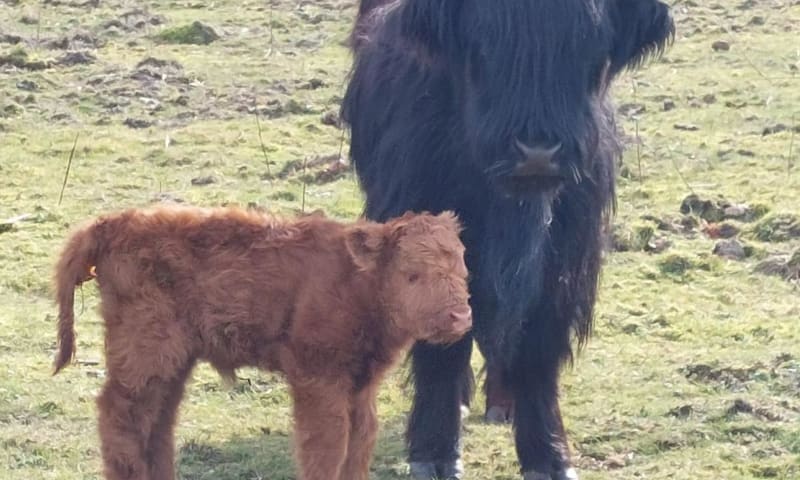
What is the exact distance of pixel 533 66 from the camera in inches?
184

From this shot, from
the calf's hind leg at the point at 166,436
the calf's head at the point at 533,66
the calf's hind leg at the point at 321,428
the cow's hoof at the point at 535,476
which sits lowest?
the cow's hoof at the point at 535,476

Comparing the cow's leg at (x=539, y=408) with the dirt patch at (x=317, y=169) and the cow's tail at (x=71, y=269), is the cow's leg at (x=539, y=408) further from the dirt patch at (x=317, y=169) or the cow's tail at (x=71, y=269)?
the dirt patch at (x=317, y=169)

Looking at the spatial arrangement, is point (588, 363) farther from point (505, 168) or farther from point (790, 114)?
point (790, 114)

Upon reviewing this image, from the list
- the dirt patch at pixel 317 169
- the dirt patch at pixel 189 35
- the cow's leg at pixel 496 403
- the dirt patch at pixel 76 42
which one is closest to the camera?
the cow's leg at pixel 496 403

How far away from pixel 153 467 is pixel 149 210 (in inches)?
26.2

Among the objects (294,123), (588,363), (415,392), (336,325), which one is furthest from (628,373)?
(294,123)

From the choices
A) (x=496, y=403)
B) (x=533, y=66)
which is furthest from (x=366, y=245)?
(x=496, y=403)

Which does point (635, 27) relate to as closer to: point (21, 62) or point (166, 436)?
point (166, 436)

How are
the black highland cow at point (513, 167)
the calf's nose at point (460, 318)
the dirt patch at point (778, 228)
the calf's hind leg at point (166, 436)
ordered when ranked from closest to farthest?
the calf's nose at point (460, 318), the calf's hind leg at point (166, 436), the black highland cow at point (513, 167), the dirt patch at point (778, 228)

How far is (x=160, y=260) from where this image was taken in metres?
4.10

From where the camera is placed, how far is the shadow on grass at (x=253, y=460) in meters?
4.99

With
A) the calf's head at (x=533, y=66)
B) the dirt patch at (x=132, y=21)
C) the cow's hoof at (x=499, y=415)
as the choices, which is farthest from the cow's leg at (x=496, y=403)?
the dirt patch at (x=132, y=21)

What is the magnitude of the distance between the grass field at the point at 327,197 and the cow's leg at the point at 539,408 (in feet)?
0.48

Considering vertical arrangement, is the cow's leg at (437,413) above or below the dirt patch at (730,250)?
above
